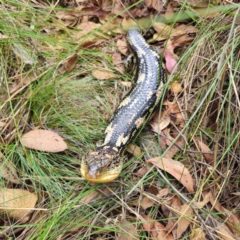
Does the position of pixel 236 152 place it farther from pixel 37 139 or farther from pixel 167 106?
pixel 37 139

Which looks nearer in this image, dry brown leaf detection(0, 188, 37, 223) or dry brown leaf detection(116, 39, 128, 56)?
dry brown leaf detection(0, 188, 37, 223)

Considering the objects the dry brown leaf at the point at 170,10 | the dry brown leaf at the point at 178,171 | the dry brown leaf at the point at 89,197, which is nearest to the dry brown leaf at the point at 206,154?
the dry brown leaf at the point at 178,171

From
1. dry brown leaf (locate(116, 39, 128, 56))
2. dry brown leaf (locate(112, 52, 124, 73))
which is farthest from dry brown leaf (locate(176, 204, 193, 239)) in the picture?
dry brown leaf (locate(116, 39, 128, 56))

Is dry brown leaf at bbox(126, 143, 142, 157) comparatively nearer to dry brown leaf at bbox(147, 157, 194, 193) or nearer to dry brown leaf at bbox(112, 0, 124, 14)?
dry brown leaf at bbox(147, 157, 194, 193)

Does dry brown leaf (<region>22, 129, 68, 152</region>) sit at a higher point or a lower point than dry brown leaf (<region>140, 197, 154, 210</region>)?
higher

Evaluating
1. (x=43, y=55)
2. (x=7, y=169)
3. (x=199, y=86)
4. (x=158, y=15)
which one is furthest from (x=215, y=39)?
(x=7, y=169)

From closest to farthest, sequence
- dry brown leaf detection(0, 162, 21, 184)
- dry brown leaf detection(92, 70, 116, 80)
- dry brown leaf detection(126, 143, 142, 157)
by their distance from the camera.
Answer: dry brown leaf detection(0, 162, 21, 184), dry brown leaf detection(126, 143, 142, 157), dry brown leaf detection(92, 70, 116, 80)

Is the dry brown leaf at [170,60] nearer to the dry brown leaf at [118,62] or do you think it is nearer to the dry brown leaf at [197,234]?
the dry brown leaf at [118,62]
